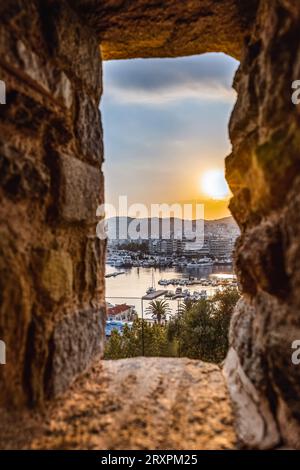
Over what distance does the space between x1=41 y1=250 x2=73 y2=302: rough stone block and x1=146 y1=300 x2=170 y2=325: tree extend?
46.6 ft

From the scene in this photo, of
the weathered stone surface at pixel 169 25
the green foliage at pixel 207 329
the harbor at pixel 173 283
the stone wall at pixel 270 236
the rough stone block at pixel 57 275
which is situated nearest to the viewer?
the stone wall at pixel 270 236

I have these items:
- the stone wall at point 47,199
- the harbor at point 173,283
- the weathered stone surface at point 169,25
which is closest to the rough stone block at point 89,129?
the stone wall at point 47,199

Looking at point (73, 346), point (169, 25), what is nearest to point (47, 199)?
point (73, 346)

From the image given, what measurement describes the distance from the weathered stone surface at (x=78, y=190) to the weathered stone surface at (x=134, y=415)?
56cm

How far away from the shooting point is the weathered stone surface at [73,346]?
978 millimetres

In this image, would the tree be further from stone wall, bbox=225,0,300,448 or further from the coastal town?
stone wall, bbox=225,0,300,448

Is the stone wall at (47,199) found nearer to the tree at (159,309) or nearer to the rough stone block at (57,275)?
the rough stone block at (57,275)

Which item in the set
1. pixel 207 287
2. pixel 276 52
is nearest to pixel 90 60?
pixel 276 52

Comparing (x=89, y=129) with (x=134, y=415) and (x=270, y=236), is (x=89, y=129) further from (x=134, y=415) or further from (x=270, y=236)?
(x=134, y=415)

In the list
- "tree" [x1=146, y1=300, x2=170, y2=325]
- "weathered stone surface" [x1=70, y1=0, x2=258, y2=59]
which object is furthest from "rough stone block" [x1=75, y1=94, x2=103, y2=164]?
"tree" [x1=146, y1=300, x2=170, y2=325]

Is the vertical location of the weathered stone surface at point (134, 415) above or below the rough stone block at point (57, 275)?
below

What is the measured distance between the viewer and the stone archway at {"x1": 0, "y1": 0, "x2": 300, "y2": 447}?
83cm

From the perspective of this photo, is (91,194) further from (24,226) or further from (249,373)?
(249,373)

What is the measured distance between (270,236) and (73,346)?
70cm
